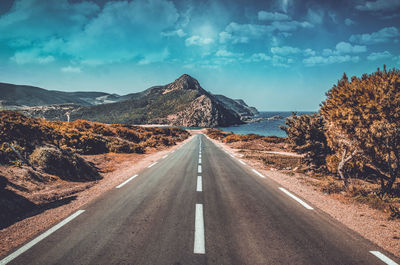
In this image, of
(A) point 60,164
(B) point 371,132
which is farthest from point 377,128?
(A) point 60,164

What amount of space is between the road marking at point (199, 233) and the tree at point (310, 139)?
8967 millimetres

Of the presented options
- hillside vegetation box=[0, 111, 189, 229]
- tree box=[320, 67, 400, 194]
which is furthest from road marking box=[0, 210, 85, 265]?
tree box=[320, 67, 400, 194]

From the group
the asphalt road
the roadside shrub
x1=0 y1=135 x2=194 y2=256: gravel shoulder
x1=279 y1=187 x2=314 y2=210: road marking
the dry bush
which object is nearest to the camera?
the asphalt road

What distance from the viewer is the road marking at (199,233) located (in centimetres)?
342

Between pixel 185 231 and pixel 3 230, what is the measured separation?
3.96 meters

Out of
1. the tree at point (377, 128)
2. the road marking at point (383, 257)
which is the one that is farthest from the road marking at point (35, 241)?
the tree at point (377, 128)

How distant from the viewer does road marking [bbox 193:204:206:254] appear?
3.42m

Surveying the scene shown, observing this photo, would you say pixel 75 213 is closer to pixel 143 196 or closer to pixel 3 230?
pixel 3 230

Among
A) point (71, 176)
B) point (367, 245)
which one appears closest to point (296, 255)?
point (367, 245)

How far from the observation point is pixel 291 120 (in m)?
12.1

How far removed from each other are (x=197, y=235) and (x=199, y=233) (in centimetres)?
9

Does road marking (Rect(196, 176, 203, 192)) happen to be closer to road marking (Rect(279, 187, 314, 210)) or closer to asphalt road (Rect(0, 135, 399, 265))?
asphalt road (Rect(0, 135, 399, 265))

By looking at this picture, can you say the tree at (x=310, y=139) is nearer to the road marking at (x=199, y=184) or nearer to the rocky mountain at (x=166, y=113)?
the road marking at (x=199, y=184)

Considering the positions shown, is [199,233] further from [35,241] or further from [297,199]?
[297,199]
